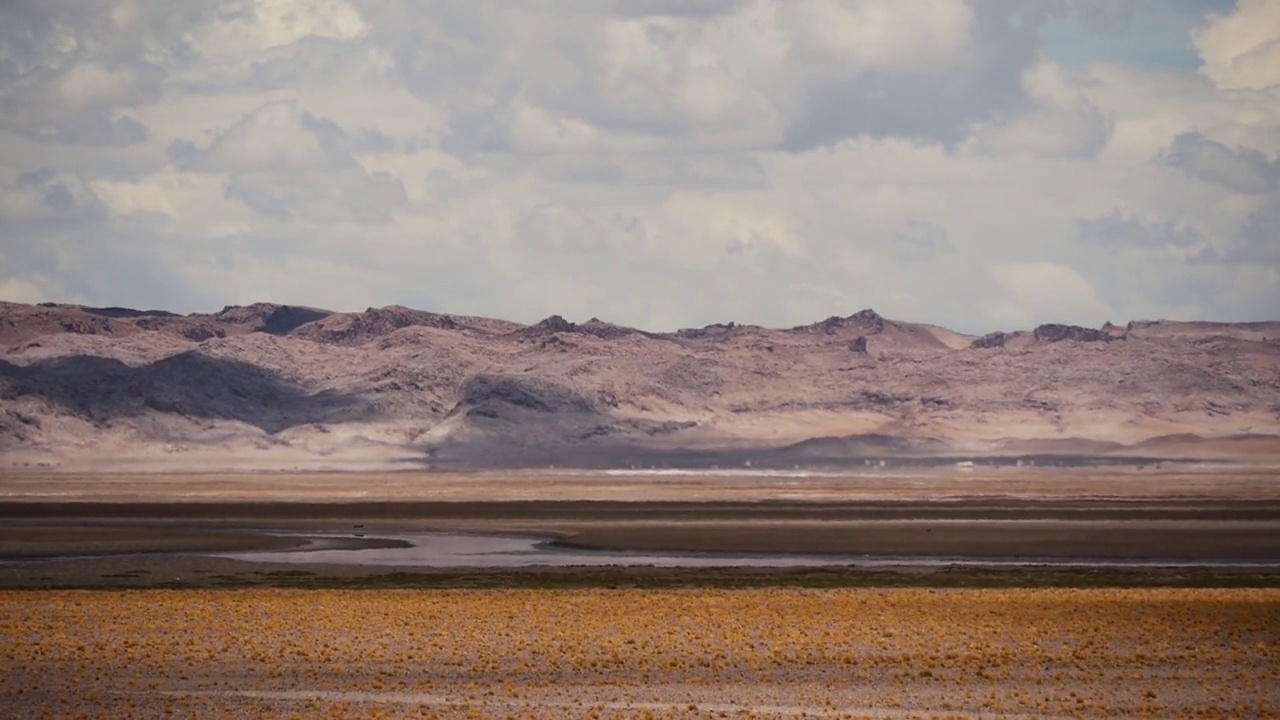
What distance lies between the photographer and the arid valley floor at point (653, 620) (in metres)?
22.6

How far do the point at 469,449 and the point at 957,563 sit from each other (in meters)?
Answer: 141

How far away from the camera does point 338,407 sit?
199250 mm

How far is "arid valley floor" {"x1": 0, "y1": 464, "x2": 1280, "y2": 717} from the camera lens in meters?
22.6

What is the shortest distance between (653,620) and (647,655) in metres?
3.96

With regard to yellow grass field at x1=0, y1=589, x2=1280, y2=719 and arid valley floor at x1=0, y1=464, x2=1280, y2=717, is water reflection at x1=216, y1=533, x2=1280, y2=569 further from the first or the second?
yellow grass field at x1=0, y1=589, x2=1280, y2=719

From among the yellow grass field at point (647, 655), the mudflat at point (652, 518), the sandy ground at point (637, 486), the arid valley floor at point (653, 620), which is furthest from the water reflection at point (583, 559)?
the sandy ground at point (637, 486)

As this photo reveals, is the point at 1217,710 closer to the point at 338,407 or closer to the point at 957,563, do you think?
the point at 957,563

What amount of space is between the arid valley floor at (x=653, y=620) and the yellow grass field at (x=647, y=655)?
3.1 inches

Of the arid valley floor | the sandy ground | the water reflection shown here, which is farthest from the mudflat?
the water reflection

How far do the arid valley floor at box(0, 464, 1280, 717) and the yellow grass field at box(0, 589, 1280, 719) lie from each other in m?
0.08

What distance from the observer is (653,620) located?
1174 inches

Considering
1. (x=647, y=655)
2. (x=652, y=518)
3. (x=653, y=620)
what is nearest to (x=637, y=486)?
(x=652, y=518)

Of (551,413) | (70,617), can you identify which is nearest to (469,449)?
(551,413)

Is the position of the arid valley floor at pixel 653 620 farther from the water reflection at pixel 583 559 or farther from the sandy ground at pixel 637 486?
the sandy ground at pixel 637 486
